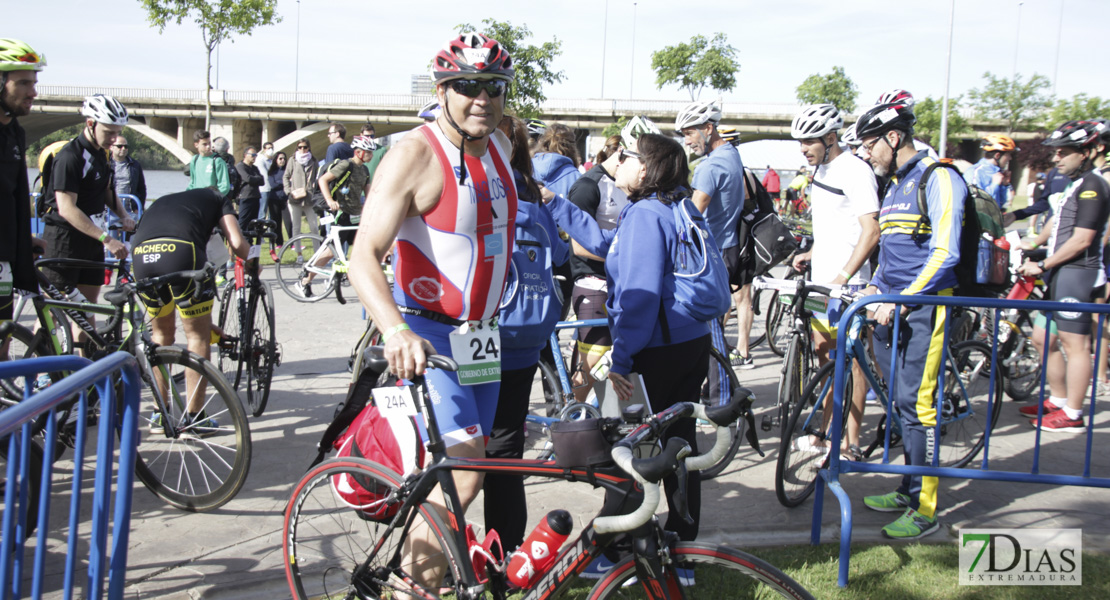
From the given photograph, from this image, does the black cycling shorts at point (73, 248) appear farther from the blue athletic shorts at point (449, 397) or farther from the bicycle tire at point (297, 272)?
the bicycle tire at point (297, 272)

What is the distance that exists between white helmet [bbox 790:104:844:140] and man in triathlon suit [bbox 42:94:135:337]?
4575mm

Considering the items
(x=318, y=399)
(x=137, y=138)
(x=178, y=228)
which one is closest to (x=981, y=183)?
(x=318, y=399)

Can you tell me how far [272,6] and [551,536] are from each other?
35.7m

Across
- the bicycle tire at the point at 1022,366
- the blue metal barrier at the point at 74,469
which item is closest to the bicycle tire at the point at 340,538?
the blue metal barrier at the point at 74,469

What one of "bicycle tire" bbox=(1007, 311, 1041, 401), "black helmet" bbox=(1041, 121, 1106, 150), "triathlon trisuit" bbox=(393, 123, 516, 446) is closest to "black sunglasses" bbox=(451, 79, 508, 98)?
"triathlon trisuit" bbox=(393, 123, 516, 446)

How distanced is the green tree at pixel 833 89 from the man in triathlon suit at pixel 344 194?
149ft

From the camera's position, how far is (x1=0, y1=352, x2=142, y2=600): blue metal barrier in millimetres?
1729

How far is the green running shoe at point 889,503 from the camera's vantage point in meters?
4.23

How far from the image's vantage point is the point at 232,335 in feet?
20.4

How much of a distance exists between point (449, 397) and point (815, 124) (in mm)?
3798

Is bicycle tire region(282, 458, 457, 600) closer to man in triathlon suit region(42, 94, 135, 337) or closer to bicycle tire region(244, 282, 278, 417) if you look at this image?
bicycle tire region(244, 282, 278, 417)

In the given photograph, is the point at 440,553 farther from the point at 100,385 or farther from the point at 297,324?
the point at 297,324

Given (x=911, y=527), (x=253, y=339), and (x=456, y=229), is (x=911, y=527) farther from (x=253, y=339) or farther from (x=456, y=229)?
(x=253, y=339)

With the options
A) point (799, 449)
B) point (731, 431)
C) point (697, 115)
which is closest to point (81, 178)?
point (697, 115)
